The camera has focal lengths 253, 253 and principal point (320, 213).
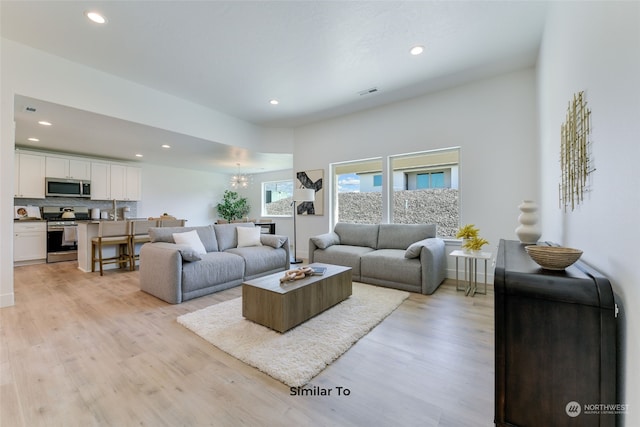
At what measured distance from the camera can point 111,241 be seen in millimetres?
4363

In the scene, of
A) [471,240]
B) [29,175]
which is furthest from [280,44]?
[29,175]

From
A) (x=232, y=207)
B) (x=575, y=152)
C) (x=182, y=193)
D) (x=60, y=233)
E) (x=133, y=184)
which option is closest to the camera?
(x=575, y=152)

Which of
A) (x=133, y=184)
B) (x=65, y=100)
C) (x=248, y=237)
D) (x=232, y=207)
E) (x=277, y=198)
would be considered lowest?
(x=248, y=237)

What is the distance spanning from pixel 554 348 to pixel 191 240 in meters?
3.67

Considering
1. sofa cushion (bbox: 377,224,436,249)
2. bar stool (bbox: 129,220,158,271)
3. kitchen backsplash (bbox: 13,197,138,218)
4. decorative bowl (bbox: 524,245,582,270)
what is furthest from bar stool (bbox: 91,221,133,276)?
decorative bowl (bbox: 524,245,582,270)

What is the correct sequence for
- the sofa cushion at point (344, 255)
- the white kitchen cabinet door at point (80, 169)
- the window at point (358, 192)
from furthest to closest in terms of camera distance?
the white kitchen cabinet door at point (80, 169) → the window at point (358, 192) → the sofa cushion at point (344, 255)

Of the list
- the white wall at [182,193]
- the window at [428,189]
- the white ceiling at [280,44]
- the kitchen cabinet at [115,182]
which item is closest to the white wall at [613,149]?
the white ceiling at [280,44]

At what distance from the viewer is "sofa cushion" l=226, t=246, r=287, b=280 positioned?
371cm

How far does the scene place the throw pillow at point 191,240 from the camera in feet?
11.2

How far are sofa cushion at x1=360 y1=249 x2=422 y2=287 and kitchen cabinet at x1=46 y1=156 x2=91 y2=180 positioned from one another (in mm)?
6650

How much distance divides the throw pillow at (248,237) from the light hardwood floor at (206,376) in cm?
162

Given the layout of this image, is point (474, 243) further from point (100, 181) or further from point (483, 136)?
point (100, 181)

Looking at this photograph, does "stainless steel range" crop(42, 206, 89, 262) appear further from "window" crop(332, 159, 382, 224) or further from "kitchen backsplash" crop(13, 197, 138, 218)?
"window" crop(332, 159, 382, 224)

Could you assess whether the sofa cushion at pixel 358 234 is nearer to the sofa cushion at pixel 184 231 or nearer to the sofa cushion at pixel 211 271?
the sofa cushion at pixel 211 271
